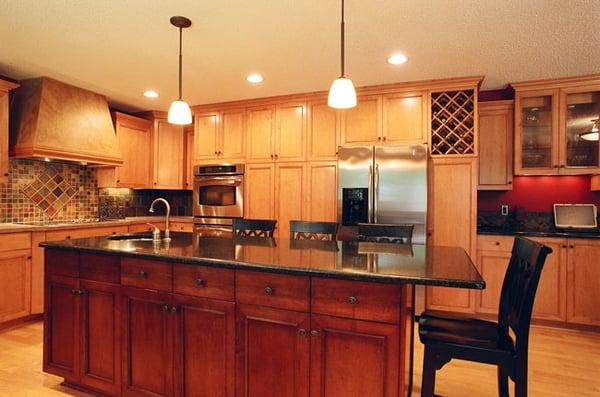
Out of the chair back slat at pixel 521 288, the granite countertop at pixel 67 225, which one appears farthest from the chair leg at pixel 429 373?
the granite countertop at pixel 67 225

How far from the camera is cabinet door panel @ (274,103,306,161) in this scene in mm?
3977

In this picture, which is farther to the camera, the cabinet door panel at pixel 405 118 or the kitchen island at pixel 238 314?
the cabinet door panel at pixel 405 118

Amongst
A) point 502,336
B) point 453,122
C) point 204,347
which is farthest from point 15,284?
point 453,122

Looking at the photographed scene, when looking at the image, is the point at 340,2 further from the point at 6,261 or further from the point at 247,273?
the point at 6,261

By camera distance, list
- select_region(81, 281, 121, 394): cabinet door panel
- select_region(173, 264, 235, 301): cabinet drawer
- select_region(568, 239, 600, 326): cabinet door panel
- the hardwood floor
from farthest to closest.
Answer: select_region(568, 239, 600, 326): cabinet door panel
the hardwood floor
select_region(81, 281, 121, 394): cabinet door panel
select_region(173, 264, 235, 301): cabinet drawer

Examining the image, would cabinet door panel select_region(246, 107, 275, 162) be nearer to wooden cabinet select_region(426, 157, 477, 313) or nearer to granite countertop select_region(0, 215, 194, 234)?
granite countertop select_region(0, 215, 194, 234)

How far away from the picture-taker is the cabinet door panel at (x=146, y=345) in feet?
5.89

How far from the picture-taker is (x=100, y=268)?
1.98m

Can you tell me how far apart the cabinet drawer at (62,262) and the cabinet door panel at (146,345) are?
0.42 metres

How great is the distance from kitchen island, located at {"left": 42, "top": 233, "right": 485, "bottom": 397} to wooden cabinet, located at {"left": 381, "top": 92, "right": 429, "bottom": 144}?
5.87 feet

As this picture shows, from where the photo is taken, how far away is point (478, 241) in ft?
11.3

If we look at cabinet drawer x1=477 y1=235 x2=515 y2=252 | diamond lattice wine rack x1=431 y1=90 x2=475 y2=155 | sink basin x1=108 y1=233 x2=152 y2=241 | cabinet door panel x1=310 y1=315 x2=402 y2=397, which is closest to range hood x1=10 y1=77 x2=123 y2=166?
sink basin x1=108 y1=233 x2=152 y2=241

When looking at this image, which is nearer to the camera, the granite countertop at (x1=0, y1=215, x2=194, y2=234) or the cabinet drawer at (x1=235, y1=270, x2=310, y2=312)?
the cabinet drawer at (x1=235, y1=270, x2=310, y2=312)

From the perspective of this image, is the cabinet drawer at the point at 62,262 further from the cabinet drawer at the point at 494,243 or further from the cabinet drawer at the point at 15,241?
the cabinet drawer at the point at 494,243
